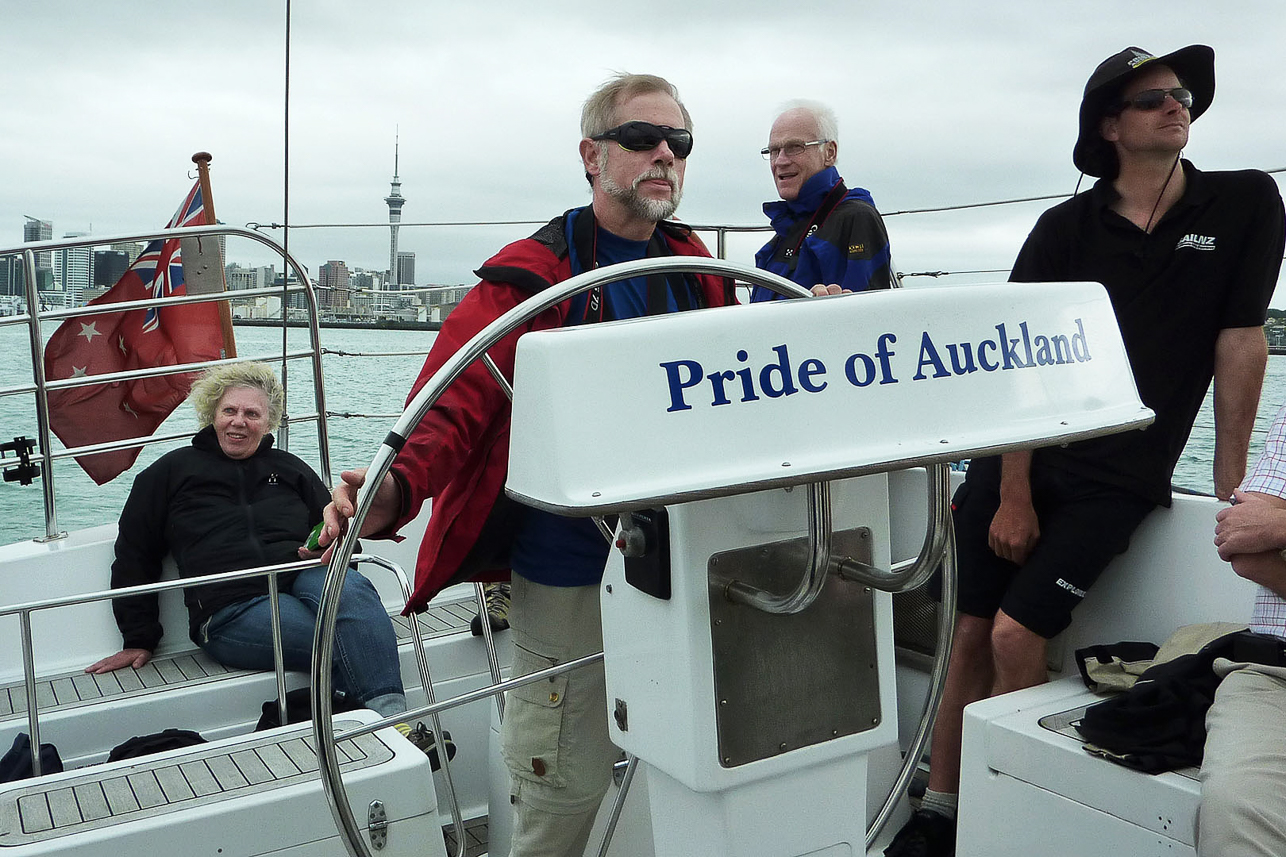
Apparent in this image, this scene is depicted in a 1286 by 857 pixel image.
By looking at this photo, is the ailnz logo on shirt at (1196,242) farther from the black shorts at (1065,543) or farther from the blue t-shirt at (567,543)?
the blue t-shirt at (567,543)

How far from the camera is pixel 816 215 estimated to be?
262 cm

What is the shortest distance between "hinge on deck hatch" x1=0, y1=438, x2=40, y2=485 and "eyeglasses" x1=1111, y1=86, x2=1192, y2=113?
9.00 ft

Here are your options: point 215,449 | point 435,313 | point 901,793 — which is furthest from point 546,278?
point 435,313

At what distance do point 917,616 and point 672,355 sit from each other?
1.90 m

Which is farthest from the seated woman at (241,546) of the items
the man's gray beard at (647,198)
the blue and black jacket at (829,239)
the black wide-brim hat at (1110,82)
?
the black wide-brim hat at (1110,82)

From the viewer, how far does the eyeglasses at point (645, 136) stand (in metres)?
1.46

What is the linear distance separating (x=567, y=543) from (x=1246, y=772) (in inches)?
35.9

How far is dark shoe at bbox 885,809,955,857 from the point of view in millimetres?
2105

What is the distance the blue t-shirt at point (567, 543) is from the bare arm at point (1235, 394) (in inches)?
45.5

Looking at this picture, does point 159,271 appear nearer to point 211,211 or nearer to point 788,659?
point 211,211

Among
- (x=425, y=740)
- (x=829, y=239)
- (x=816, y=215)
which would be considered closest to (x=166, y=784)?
(x=425, y=740)

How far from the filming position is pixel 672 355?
3.08 feet

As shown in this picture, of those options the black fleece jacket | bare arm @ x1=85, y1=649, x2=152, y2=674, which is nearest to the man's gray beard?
the black fleece jacket

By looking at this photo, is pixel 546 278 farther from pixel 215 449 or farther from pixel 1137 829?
pixel 215 449
